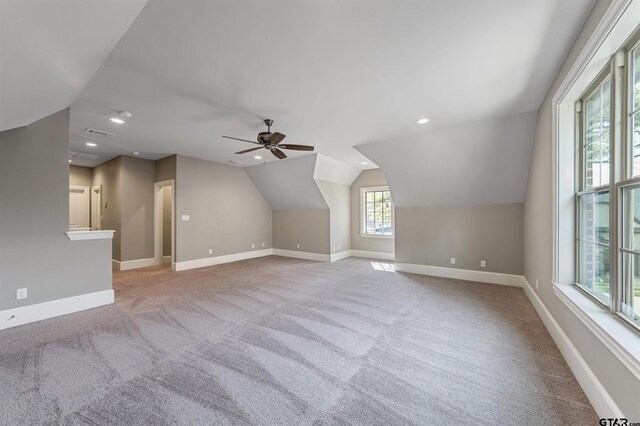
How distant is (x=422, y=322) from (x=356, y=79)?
2830mm

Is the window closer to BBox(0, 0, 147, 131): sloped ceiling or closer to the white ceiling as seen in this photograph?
the white ceiling

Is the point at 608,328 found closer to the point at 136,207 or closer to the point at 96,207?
the point at 136,207

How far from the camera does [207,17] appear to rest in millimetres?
1681

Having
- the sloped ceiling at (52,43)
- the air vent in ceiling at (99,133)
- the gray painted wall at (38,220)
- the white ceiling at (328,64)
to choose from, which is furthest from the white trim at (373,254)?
the sloped ceiling at (52,43)

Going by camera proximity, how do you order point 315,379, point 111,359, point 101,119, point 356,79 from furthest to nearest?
1. point 101,119
2. point 356,79
3. point 111,359
4. point 315,379

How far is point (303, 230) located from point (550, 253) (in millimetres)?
5472

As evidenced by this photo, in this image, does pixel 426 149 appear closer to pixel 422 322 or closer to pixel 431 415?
pixel 422 322

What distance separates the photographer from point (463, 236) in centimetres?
489

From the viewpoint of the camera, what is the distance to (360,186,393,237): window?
7.04m

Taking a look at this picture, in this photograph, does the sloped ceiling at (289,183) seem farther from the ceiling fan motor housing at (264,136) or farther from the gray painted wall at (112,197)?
the gray painted wall at (112,197)

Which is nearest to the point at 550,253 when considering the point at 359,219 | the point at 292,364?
the point at 292,364

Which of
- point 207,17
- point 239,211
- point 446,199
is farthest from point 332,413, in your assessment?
point 239,211

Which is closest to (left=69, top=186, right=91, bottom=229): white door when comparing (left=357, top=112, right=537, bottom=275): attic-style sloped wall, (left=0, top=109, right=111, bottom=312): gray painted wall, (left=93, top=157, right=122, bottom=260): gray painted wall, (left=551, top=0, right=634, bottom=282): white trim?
(left=93, top=157, right=122, bottom=260): gray painted wall

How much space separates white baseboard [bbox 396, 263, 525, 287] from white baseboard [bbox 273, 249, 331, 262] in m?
2.02
